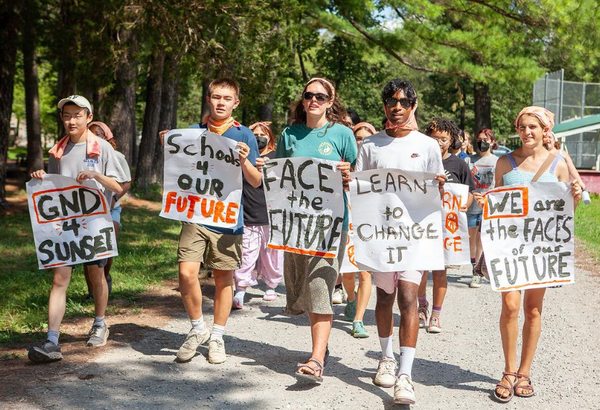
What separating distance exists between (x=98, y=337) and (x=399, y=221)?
108 inches

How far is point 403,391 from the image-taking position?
199 inches

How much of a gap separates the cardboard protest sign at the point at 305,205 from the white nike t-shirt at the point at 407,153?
1.04ft

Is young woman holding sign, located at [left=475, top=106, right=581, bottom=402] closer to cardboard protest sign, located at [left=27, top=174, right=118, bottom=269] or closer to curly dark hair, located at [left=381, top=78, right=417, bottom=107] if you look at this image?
curly dark hair, located at [left=381, top=78, right=417, bottom=107]

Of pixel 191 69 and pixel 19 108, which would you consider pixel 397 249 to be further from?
pixel 19 108

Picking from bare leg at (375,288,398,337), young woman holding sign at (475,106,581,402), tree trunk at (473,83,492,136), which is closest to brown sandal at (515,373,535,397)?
young woman holding sign at (475,106,581,402)

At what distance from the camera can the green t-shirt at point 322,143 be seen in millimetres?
5738

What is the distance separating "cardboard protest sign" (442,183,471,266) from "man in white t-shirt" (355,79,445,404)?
1.57 meters

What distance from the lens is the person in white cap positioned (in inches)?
243

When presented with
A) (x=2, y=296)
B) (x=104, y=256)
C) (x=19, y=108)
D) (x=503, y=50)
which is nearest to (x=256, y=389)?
(x=104, y=256)

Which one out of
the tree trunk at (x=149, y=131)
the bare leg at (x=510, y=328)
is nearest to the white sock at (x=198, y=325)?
the bare leg at (x=510, y=328)

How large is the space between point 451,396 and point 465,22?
38.7ft

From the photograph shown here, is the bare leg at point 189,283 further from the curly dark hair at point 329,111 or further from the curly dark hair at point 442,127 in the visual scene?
the curly dark hair at point 442,127

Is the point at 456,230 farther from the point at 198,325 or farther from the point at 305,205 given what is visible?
the point at 198,325

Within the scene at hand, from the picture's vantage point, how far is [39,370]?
573cm
